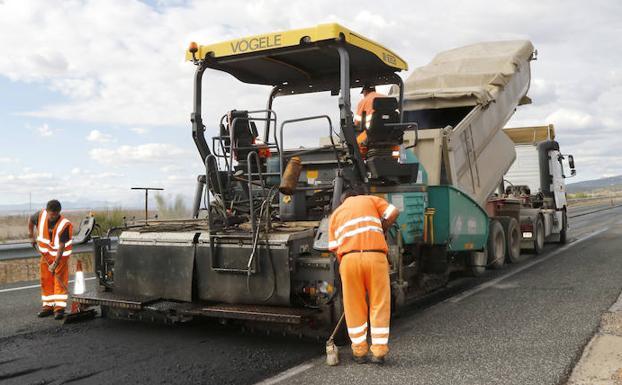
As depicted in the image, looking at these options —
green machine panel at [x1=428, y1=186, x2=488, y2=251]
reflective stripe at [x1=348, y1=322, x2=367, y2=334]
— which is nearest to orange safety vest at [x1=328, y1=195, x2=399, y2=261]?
reflective stripe at [x1=348, y1=322, x2=367, y2=334]

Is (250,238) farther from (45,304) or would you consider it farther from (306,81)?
(45,304)

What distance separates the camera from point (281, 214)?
5.70 m

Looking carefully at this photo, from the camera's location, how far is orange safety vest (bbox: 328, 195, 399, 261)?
4.64m

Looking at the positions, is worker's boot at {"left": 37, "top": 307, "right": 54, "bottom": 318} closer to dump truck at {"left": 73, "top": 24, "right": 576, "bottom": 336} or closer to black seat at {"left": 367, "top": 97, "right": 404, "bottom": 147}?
dump truck at {"left": 73, "top": 24, "right": 576, "bottom": 336}

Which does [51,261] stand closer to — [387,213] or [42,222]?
[42,222]

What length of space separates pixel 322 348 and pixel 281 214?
4.37 feet

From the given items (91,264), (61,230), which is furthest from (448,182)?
(91,264)

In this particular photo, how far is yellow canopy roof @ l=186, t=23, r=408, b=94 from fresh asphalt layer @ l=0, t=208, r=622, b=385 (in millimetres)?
2673

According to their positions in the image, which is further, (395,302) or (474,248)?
(474,248)

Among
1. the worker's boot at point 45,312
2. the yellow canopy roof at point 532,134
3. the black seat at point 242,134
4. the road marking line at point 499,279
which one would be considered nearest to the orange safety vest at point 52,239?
the worker's boot at point 45,312

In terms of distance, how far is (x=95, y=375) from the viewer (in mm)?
4480

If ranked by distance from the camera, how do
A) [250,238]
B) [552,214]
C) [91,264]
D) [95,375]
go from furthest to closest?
[552,214] < [91,264] < [250,238] < [95,375]

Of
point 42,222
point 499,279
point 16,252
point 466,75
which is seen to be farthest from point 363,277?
point 16,252

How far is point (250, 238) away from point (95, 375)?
164cm
